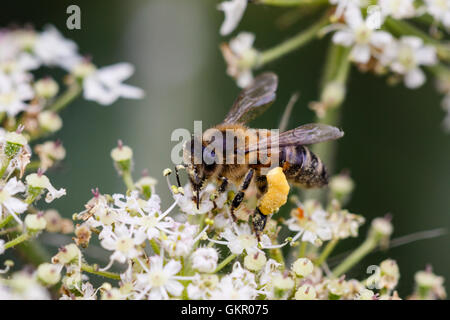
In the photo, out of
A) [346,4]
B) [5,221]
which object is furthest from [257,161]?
[5,221]

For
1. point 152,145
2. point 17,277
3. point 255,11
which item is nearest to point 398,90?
point 255,11

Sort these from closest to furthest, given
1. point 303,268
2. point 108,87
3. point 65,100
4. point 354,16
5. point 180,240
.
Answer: point 180,240 < point 303,268 < point 354,16 < point 65,100 < point 108,87

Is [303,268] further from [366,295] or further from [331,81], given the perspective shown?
[331,81]

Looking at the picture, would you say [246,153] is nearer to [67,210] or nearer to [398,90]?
[67,210]

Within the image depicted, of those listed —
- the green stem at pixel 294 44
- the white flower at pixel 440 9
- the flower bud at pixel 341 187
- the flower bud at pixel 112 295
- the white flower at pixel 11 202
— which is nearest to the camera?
the flower bud at pixel 112 295

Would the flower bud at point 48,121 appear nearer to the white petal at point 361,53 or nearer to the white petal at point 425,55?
the white petal at point 361,53

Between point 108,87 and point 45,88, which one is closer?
point 45,88

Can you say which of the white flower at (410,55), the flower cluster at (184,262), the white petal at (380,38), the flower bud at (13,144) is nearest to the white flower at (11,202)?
the flower bud at (13,144)
